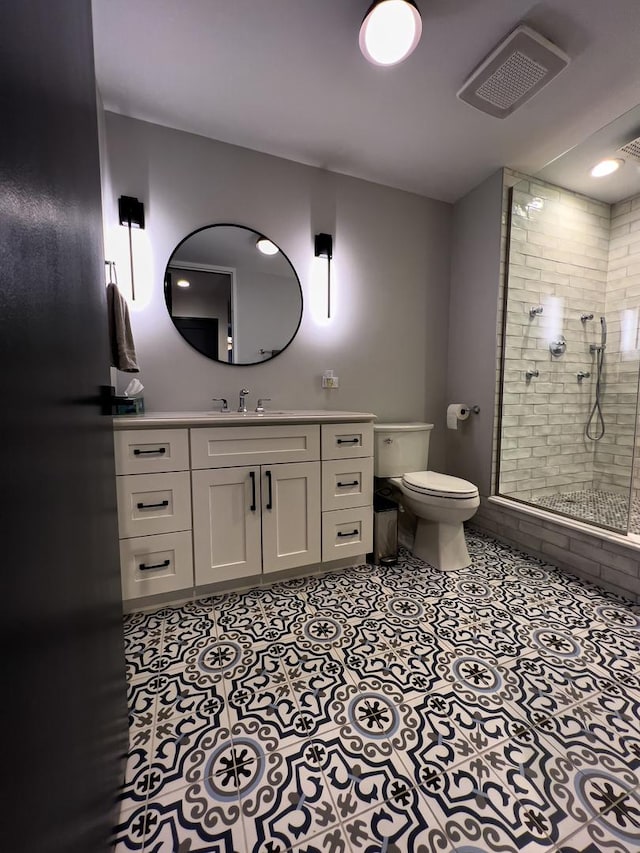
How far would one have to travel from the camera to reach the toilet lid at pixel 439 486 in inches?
70.8

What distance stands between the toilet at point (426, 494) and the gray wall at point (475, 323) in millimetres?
462

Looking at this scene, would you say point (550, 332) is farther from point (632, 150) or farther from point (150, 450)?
point (150, 450)

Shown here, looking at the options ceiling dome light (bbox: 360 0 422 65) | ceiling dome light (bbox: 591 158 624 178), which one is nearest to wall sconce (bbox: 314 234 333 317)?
ceiling dome light (bbox: 360 0 422 65)

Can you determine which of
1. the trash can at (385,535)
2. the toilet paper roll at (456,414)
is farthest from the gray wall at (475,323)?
the trash can at (385,535)

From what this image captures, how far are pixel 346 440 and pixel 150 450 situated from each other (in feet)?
3.14

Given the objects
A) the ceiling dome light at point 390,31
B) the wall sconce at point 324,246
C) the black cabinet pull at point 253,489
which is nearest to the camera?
the ceiling dome light at point 390,31

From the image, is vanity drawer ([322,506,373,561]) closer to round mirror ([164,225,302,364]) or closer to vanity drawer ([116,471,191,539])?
vanity drawer ([116,471,191,539])

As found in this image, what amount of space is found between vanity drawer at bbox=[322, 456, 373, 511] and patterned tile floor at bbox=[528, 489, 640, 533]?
4.09ft

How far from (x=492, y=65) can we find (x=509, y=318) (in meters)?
1.32

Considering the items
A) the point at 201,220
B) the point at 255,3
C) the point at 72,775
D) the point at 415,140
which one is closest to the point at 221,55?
the point at 255,3

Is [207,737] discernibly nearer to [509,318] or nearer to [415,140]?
[509,318]

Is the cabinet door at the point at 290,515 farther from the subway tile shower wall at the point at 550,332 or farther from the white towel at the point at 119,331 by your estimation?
the subway tile shower wall at the point at 550,332

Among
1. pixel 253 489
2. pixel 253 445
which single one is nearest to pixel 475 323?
pixel 253 445

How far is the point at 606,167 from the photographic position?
2174 mm
